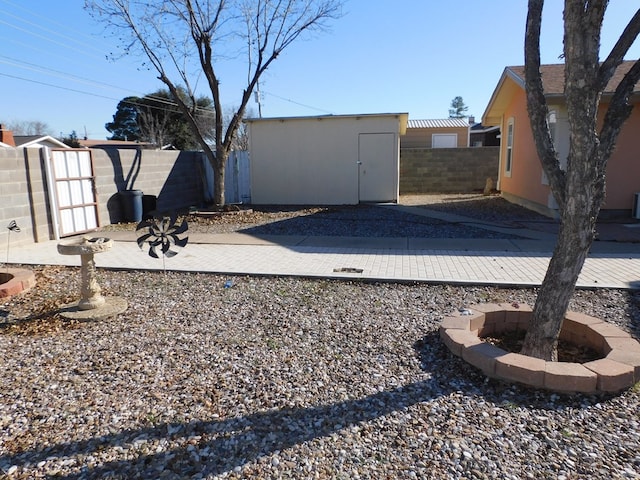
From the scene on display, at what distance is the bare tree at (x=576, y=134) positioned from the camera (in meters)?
3.08

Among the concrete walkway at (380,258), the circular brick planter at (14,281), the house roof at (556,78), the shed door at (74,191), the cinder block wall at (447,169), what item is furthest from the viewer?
the cinder block wall at (447,169)

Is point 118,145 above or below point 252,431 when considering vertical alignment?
above

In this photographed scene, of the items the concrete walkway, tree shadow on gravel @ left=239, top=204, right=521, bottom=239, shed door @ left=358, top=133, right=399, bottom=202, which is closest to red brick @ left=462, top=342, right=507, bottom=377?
the concrete walkway

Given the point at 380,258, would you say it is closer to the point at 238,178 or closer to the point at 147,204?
the point at 147,204

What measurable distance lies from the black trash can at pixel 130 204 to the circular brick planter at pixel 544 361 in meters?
9.73

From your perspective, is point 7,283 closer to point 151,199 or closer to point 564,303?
point 564,303

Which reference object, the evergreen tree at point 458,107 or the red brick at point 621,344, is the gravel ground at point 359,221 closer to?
the red brick at point 621,344

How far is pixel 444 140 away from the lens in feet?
94.3

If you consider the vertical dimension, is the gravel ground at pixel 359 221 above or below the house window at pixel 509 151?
below

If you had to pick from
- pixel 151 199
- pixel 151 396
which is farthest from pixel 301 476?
pixel 151 199

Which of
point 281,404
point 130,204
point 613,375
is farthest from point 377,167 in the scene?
point 281,404

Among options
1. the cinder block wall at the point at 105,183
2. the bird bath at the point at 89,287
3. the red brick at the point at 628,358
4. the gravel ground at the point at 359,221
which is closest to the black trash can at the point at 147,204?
the cinder block wall at the point at 105,183

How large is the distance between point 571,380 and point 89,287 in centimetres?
471

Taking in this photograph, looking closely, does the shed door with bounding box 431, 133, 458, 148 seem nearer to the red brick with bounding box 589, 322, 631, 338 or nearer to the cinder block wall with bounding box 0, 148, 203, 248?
the cinder block wall with bounding box 0, 148, 203, 248
